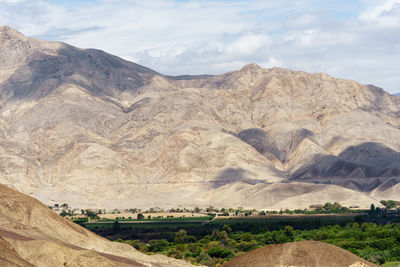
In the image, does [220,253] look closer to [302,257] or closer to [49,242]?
[49,242]

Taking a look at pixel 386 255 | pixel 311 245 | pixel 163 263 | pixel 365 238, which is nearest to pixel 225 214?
pixel 365 238

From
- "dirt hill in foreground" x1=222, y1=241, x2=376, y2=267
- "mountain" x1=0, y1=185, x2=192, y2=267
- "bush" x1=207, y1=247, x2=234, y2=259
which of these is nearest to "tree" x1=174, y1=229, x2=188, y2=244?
"bush" x1=207, y1=247, x2=234, y2=259

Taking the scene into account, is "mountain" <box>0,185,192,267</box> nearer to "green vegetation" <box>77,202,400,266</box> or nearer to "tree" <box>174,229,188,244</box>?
"green vegetation" <box>77,202,400,266</box>

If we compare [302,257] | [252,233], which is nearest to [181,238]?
[252,233]

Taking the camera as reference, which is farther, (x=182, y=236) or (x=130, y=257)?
(x=182, y=236)

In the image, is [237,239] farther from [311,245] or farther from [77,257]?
[311,245]

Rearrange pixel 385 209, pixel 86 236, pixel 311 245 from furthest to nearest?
pixel 385 209, pixel 86 236, pixel 311 245

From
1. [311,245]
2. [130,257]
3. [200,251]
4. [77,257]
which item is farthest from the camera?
[200,251]
